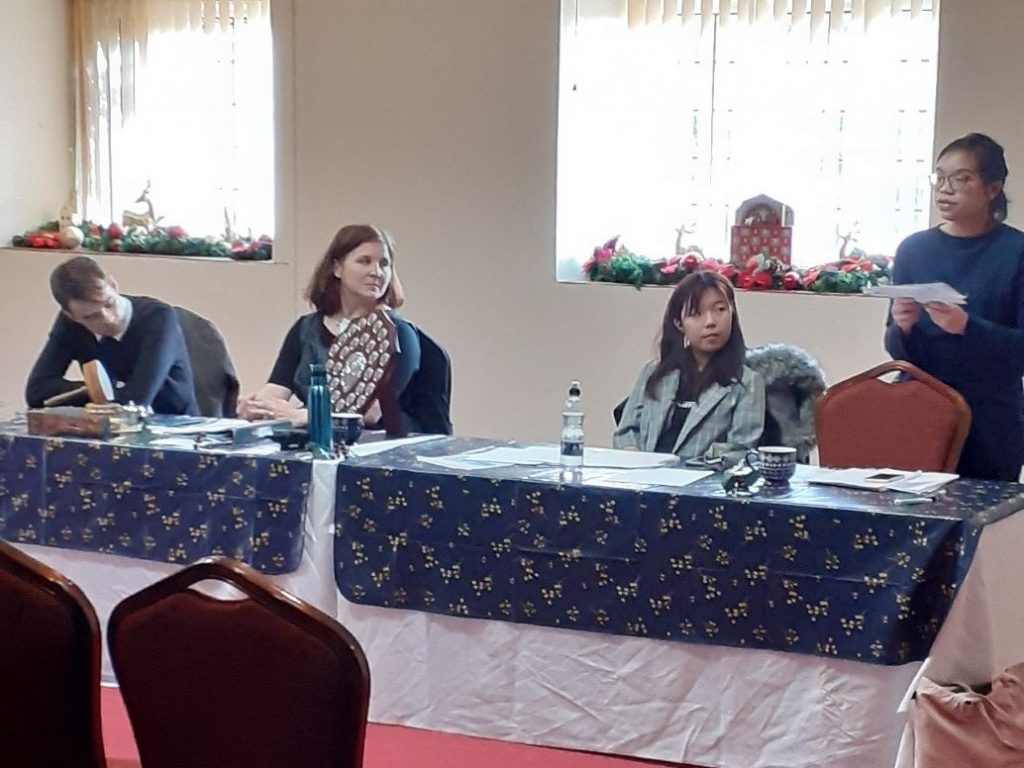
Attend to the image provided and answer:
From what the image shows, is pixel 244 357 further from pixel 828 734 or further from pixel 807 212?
pixel 828 734

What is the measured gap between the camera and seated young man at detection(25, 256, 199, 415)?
405 centimetres

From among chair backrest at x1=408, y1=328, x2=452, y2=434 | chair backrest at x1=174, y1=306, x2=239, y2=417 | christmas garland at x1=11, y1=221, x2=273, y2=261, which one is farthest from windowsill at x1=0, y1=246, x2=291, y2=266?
chair backrest at x1=408, y1=328, x2=452, y2=434

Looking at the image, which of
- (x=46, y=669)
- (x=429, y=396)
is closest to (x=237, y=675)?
(x=46, y=669)

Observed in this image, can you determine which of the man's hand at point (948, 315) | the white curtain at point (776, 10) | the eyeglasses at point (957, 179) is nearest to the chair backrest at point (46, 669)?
the man's hand at point (948, 315)

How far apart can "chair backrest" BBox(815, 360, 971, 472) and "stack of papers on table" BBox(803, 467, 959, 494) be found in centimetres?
42

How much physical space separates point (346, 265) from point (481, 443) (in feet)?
2.38

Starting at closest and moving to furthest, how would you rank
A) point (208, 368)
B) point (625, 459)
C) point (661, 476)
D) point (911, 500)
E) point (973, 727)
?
1. point (973, 727)
2. point (911, 500)
3. point (661, 476)
4. point (625, 459)
5. point (208, 368)

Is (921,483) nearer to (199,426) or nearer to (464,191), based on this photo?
(199,426)

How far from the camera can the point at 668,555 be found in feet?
9.77

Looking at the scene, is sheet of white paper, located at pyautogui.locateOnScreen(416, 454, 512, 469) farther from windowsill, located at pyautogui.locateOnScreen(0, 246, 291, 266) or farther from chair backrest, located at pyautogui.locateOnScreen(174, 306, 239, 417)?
windowsill, located at pyautogui.locateOnScreen(0, 246, 291, 266)

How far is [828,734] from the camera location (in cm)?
291

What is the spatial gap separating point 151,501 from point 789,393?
1657 millimetres

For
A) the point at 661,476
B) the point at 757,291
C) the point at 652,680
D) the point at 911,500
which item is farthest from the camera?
the point at 757,291

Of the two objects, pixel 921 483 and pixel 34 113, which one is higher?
pixel 34 113
